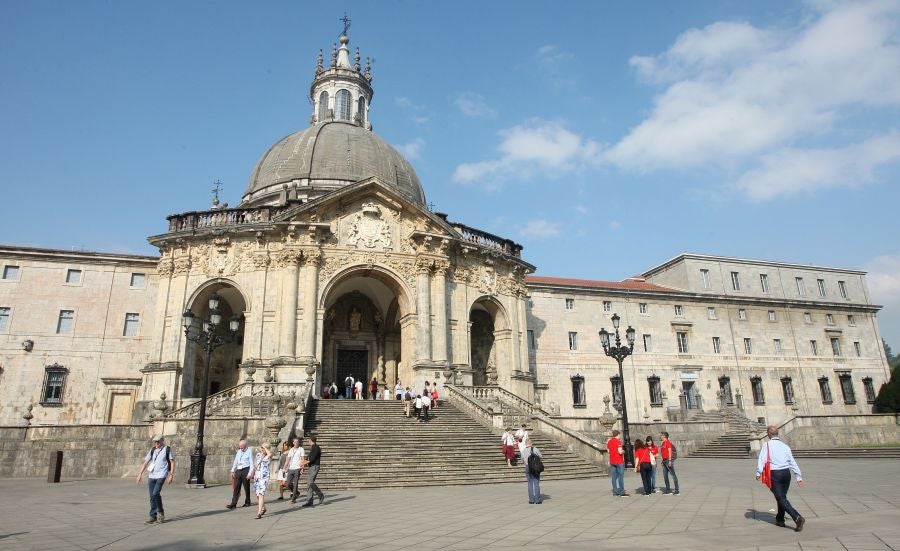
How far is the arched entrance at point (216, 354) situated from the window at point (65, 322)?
24.2 ft

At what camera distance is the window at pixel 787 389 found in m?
44.7

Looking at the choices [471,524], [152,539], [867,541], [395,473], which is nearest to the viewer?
[867,541]

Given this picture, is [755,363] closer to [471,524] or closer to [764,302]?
[764,302]

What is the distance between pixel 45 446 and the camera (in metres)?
21.7

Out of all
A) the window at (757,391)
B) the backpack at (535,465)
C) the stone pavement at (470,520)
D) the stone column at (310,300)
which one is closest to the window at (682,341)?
the window at (757,391)

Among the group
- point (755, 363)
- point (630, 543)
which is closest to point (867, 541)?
point (630, 543)

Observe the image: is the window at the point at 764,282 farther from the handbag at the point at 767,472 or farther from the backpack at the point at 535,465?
the handbag at the point at 767,472

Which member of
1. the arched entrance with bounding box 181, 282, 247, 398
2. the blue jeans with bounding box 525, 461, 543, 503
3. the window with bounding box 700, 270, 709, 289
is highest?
the window with bounding box 700, 270, 709, 289

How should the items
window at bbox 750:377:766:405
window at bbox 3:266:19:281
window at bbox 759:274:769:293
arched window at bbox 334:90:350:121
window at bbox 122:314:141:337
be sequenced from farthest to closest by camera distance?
1. window at bbox 759:274:769:293
2. arched window at bbox 334:90:350:121
3. window at bbox 750:377:766:405
4. window at bbox 122:314:141:337
5. window at bbox 3:266:19:281

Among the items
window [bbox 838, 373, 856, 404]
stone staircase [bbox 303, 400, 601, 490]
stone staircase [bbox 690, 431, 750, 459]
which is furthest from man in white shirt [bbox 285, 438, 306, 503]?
window [bbox 838, 373, 856, 404]

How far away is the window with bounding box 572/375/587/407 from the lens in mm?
40250

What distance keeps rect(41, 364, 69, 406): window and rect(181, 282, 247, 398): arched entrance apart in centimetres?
705

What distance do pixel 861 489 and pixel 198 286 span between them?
27853mm

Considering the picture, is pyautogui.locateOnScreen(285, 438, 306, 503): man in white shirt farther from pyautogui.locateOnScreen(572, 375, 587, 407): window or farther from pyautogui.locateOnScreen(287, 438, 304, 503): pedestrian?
pyautogui.locateOnScreen(572, 375, 587, 407): window
